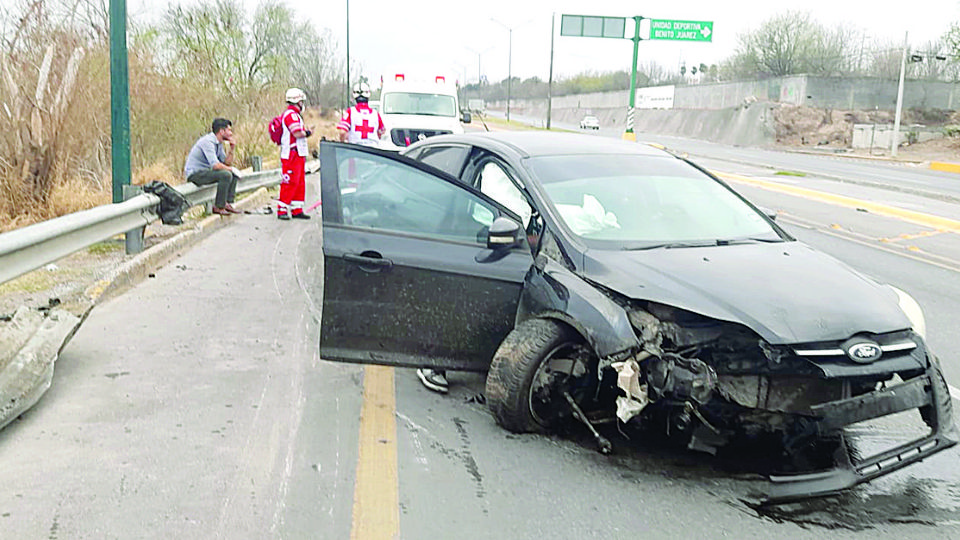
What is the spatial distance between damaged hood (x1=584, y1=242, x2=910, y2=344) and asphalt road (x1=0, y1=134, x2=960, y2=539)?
76cm

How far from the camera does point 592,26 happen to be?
4322 centimetres

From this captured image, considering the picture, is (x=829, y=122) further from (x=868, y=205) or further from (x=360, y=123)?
(x=360, y=123)

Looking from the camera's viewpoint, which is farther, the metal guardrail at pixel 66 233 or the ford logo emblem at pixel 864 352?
the metal guardrail at pixel 66 233

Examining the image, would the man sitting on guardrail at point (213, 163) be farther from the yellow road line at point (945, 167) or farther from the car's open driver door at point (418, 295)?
the yellow road line at point (945, 167)

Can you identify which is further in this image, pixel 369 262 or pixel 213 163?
pixel 213 163

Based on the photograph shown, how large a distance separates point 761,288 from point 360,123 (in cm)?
1048

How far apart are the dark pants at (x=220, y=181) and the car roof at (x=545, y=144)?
6.22 metres

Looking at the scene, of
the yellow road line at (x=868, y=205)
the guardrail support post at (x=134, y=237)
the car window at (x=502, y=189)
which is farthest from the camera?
the yellow road line at (x=868, y=205)

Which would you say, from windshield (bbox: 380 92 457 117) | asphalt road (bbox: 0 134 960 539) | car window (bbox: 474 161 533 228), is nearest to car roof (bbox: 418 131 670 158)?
car window (bbox: 474 161 533 228)

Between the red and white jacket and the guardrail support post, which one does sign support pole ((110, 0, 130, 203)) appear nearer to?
the guardrail support post

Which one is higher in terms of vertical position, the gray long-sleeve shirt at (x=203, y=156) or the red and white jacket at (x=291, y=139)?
the red and white jacket at (x=291, y=139)

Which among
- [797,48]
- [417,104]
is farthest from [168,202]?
[797,48]

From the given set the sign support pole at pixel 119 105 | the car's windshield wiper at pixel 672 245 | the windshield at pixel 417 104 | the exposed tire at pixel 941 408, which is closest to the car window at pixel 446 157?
the car's windshield wiper at pixel 672 245

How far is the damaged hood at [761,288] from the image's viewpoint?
3893mm
